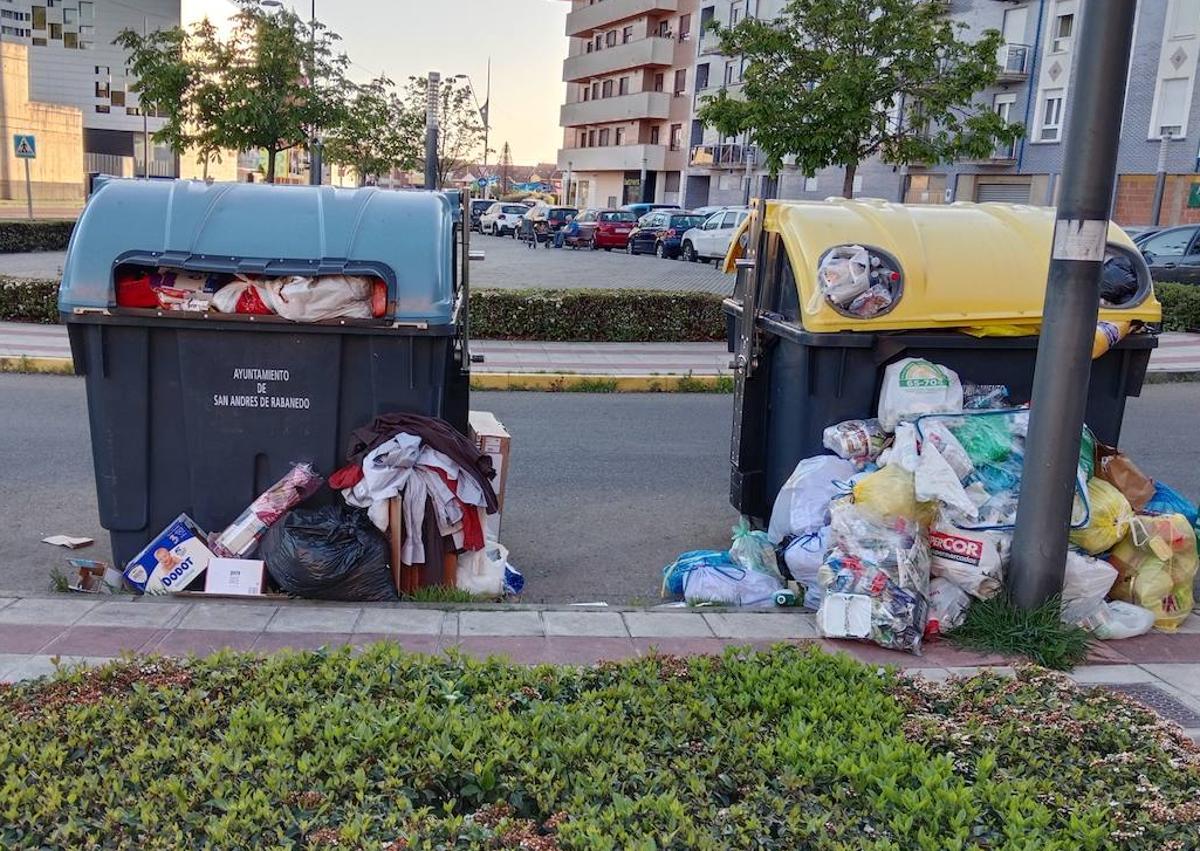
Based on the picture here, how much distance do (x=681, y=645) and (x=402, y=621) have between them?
1161mm

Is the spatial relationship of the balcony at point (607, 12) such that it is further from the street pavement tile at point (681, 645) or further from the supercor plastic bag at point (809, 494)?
the street pavement tile at point (681, 645)

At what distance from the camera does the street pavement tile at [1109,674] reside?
447 cm

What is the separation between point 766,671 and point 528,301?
11.0 meters

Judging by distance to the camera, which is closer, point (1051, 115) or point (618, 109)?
point (1051, 115)

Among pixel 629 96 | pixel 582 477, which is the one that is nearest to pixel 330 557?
pixel 582 477

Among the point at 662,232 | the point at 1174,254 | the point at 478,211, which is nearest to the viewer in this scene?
the point at 1174,254

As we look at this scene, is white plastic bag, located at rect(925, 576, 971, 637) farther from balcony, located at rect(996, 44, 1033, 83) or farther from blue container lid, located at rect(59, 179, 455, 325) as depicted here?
balcony, located at rect(996, 44, 1033, 83)

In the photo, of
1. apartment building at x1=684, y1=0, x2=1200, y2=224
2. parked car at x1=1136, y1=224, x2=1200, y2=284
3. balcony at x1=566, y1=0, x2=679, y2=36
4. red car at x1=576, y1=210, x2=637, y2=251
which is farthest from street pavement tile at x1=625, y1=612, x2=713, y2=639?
balcony at x1=566, y1=0, x2=679, y2=36

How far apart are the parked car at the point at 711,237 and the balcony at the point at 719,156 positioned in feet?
66.2

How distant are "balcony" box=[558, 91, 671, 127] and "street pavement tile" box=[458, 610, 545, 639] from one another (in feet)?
205

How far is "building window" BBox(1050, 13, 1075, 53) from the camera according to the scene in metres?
38.0

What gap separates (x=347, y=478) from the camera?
5.21m

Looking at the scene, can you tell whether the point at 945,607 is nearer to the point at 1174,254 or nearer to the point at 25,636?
the point at 25,636

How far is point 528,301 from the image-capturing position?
47.4 ft
